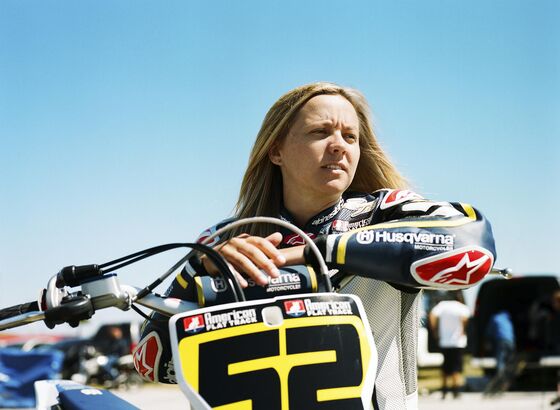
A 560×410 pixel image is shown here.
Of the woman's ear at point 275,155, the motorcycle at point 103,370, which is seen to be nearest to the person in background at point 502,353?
the motorcycle at point 103,370

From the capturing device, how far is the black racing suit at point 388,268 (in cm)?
210

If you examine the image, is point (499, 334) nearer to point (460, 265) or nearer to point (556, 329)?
point (556, 329)

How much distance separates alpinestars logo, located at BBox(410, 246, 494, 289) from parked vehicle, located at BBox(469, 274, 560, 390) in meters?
13.9

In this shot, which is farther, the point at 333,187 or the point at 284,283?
the point at 333,187

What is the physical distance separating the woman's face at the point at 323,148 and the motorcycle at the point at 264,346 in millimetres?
802

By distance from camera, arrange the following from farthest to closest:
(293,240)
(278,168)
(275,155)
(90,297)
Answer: (278,168), (275,155), (293,240), (90,297)

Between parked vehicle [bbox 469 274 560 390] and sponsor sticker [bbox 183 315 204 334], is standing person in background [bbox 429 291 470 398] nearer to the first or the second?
parked vehicle [bbox 469 274 560 390]

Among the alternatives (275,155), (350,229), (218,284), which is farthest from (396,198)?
(218,284)

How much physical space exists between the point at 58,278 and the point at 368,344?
816mm

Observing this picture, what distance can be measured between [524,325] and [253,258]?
16.7 metres

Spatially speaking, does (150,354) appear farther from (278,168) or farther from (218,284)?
(278,168)

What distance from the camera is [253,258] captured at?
6.96 feet

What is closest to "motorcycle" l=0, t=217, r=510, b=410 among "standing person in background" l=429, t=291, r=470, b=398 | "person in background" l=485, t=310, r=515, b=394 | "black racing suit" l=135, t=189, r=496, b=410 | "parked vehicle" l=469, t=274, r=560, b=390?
"black racing suit" l=135, t=189, r=496, b=410

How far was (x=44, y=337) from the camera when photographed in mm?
28609
